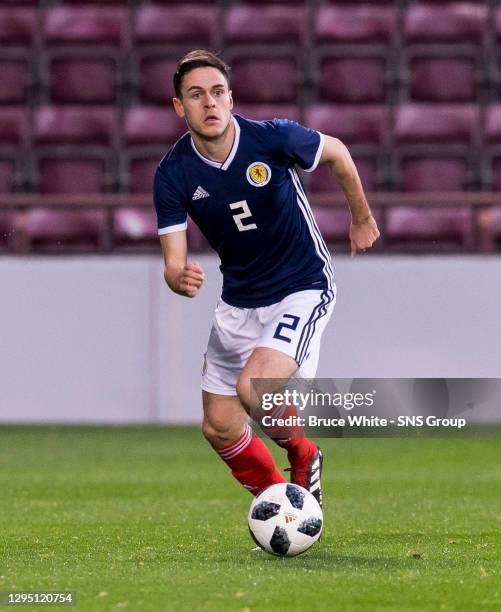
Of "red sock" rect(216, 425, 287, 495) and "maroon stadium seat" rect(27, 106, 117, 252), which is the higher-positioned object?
"maroon stadium seat" rect(27, 106, 117, 252)

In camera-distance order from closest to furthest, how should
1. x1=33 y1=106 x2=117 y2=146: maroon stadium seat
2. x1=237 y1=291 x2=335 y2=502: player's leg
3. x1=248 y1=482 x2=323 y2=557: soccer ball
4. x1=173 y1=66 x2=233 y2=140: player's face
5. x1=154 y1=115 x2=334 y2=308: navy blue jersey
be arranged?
1. x1=248 y1=482 x2=323 y2=557: soccer ball
2. x1=237 y1=291 x2=335 y2=502: player's leg
3. x1=173 y1=66 x2=233 y2=140: player's face
4. x1=154 y1=115 x2=334 y2=308: navy blue jersey
5. x1=33 y1=106 x2=117 y2=146: maroon stadium seat

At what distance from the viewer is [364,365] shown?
38.4 ft

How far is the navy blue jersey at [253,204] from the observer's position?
582cm

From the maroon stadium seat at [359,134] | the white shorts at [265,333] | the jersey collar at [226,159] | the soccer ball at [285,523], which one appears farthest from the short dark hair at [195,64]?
the maroon stadium seat at [359,134]

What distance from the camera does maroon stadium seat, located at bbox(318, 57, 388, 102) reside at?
44.0 ft

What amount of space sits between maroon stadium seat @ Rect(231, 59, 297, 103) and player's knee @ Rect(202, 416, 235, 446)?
308 inches

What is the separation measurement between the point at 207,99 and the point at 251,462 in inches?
58.7

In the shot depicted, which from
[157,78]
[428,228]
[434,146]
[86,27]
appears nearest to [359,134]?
[434,146]

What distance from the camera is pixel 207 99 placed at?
224 inches

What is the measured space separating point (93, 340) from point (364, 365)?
7.40 feet

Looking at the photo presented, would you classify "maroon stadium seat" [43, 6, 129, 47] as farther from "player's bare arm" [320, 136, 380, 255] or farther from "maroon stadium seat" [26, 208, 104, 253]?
"player's bare arm" [320, 136, 380, 255]

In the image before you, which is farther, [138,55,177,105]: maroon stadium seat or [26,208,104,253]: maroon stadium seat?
[138,55,177,105]: maroon stadium seat

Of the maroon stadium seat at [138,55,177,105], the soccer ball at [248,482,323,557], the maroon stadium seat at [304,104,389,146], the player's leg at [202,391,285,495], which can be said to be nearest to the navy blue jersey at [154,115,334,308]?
the player's leg at [202,391,285,495]

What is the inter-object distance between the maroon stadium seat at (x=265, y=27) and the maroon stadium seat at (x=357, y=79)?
502 mm
